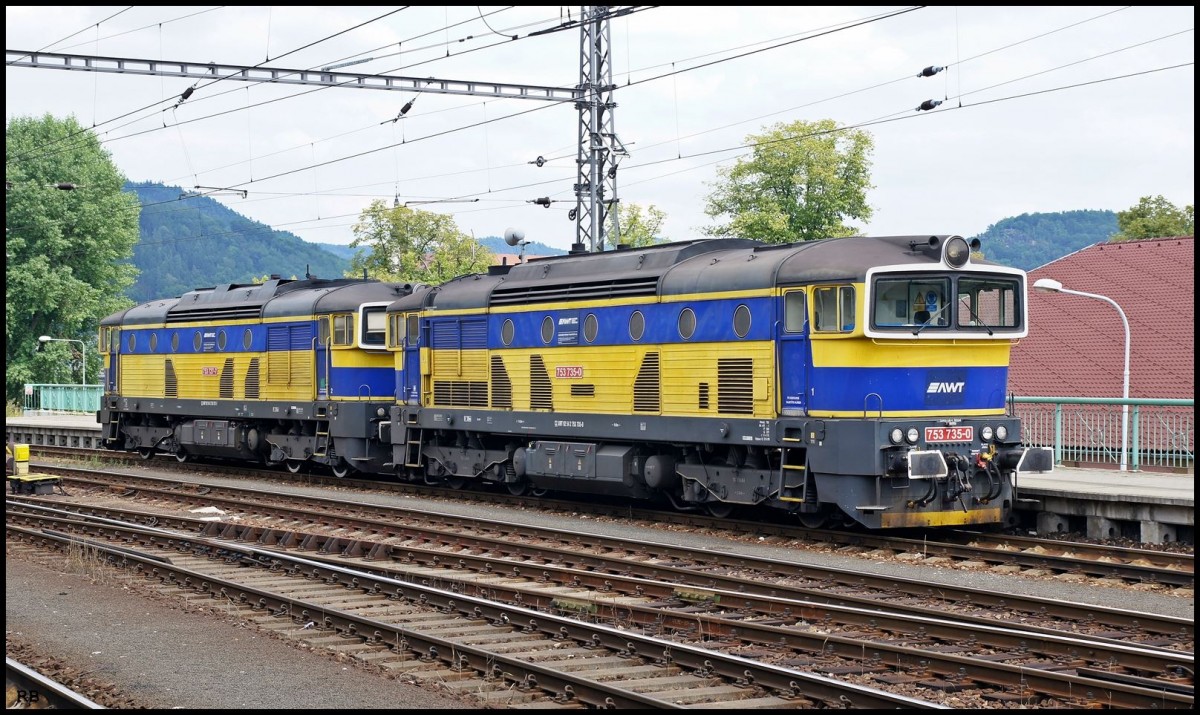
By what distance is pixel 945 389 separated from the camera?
687 inches

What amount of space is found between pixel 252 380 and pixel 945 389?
1895 centimetres

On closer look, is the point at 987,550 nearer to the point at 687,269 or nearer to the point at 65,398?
the point at 687,269

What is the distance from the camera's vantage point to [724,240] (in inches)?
819

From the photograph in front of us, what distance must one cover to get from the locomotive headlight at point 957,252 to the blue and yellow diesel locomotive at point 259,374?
47.0 ft

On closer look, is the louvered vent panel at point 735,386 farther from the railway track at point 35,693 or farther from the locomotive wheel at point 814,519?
the railway track at point 35,693

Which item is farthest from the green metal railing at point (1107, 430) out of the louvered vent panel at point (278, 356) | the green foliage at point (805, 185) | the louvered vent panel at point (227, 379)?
the green foliage at point (805, 185)

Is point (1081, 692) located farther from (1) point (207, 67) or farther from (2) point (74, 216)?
(2) point (74, 216)

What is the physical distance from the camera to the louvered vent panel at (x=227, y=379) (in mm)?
31547

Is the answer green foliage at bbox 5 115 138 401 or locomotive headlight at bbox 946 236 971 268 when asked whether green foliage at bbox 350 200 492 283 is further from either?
locomotive headlight at bbox 946 236 971 268

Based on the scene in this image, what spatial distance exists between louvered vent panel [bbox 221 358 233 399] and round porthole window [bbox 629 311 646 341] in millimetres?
14852

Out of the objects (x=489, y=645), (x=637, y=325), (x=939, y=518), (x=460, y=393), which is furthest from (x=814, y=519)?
(x=460, y=393)

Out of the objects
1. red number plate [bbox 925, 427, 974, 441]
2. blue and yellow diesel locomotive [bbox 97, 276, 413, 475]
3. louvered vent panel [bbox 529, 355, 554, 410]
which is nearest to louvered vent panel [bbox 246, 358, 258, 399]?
blue and yellow diesel locomotive [bbox 97, 276, 413, 475]

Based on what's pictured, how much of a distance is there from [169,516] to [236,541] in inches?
126

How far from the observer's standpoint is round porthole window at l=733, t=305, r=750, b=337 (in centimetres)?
1825
